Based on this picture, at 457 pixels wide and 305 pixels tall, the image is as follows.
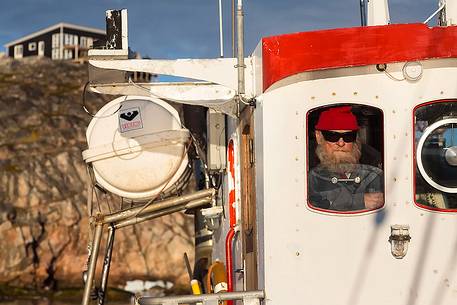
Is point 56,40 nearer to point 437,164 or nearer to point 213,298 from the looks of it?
point 213,298

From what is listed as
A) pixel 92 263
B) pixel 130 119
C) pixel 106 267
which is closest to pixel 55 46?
pixel 106 267

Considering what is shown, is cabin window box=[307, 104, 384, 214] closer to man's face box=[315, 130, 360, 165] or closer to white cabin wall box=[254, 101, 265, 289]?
man's face box=[315, 130, 360, 165]

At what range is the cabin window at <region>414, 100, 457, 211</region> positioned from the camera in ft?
18.5

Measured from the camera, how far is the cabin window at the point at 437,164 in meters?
5.64

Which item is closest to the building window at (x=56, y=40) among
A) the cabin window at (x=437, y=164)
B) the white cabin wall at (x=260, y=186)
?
the white cabin wall at (x=260, y=186)

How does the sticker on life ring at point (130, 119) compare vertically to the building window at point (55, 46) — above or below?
below

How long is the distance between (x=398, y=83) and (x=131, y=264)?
86.8 feet

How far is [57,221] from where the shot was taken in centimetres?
3141

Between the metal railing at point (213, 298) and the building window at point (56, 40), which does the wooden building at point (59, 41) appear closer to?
the building window at point (56, 40)

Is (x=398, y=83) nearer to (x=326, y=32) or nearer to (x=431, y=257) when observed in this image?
(x=326, y=32)

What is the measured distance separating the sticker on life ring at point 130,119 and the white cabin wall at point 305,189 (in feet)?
11.7

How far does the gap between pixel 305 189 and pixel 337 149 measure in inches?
16.9

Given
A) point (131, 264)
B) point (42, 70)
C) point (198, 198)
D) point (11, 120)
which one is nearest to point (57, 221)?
point (131, 264)

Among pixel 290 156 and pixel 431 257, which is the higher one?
pixel 290 156
